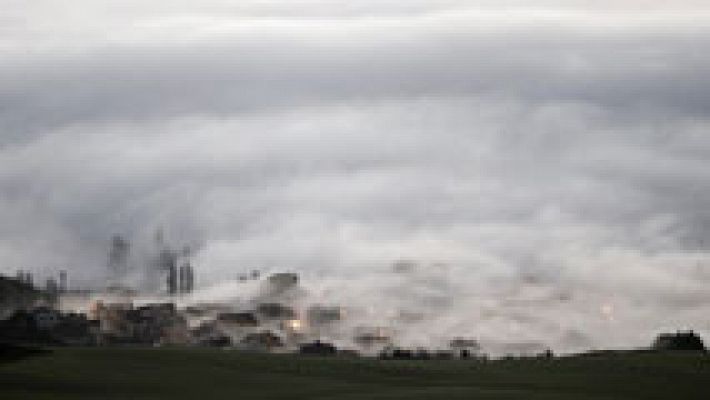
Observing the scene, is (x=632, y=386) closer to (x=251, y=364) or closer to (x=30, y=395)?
(x=251, y=364)

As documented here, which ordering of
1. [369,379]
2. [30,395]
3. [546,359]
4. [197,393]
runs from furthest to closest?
1. [546,359]
2. [369,379]
3. [197,393]
4. [30,395]

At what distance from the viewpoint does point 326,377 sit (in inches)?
5659

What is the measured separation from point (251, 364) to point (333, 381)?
1659 cm

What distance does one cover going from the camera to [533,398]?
11388 cm

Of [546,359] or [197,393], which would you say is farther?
[546,359]

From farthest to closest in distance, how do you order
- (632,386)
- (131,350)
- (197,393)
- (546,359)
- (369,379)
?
(546,359) < (131,350) < (369,379) < (632,386) < (197,393)

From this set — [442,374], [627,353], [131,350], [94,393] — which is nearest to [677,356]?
[627,353]

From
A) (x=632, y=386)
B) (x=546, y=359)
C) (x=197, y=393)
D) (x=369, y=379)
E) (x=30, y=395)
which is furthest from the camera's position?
(x=546, y=359)

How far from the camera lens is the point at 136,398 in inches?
4616

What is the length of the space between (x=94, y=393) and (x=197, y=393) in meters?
8.40

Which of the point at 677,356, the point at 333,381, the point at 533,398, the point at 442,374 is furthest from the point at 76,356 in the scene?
the point at 677,356

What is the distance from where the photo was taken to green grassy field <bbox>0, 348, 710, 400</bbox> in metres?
120

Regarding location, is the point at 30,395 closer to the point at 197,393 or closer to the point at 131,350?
the point at 197,393

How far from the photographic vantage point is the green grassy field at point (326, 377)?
120 metres
